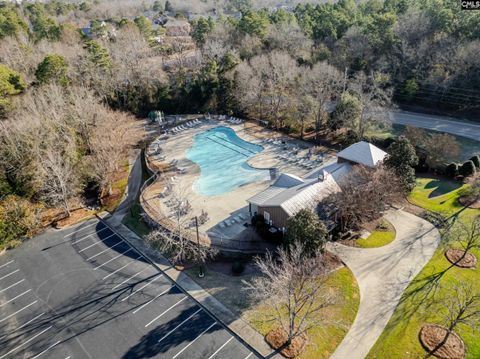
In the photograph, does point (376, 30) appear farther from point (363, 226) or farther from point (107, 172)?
point (107, 172)

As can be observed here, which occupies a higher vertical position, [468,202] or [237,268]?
[237,268]

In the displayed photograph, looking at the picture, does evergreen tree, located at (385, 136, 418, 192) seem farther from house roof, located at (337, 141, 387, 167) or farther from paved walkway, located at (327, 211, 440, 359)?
paved walkway, located at (327, 211, 440, 359)

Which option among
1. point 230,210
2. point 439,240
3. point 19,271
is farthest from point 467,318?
point 19,271

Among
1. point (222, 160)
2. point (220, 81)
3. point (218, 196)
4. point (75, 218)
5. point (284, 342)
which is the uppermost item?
point (220, 81)

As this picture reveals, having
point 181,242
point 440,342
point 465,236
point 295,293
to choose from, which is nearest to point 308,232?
point 295,293

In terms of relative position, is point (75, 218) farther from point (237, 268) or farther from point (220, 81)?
point (220, 81)

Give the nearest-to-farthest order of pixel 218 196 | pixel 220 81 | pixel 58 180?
pixel 58 180, pixel 218 196, pixel 220 81

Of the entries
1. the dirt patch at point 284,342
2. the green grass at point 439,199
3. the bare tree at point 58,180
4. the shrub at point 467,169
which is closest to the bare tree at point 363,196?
the green grass at point 439,199

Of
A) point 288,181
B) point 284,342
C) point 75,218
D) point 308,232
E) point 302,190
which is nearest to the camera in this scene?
point 284,342

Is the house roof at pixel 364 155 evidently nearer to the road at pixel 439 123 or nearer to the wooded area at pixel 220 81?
the wooded area at pixel 220 81
